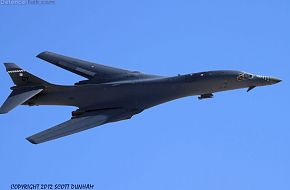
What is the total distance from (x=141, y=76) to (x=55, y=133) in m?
10.3

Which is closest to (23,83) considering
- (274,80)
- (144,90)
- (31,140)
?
(31,140)

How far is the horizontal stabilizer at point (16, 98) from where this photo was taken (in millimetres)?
38050

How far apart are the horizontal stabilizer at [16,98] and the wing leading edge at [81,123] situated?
416 centimetres

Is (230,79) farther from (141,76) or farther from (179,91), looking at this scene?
(141,76)

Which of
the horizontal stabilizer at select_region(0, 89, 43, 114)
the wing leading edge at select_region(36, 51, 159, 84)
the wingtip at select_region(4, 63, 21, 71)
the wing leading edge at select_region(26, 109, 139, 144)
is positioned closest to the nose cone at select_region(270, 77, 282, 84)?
the wing leading edge at select_region(36, 51, 159, 84)

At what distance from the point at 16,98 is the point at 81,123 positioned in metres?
6.22

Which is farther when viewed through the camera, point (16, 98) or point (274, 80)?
point (274, 80)

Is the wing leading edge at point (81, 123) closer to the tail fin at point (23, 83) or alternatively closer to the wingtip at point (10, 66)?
the tail fin at point (23, 83)

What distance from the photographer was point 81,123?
35.9 metres

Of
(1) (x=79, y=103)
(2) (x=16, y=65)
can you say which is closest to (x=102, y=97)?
(1) (x=79, y=103)

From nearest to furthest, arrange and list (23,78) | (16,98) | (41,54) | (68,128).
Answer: (68,128)
(16,98)
(23,78)
(41,54)

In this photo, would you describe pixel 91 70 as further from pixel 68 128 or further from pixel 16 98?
pixel 68 128

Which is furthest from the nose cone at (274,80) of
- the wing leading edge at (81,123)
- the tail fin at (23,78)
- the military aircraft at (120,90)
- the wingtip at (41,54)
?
the wingtip at (41,54)

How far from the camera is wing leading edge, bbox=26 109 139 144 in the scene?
33.2m
